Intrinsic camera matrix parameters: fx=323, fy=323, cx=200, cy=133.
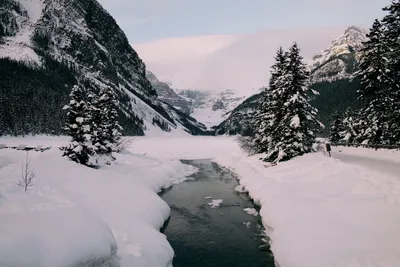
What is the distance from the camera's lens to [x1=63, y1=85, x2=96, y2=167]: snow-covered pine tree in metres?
28.4

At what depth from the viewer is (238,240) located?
18.4 metres

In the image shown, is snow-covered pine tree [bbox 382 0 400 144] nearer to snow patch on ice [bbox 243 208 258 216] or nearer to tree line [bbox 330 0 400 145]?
tree line [bbox 330 0 400 145]

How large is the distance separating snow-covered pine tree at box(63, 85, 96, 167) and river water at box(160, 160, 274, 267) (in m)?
8.24

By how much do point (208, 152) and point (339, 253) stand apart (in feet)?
237

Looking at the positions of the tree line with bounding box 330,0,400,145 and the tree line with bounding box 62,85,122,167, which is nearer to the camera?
the tree line with bounding box 62,85,122,167

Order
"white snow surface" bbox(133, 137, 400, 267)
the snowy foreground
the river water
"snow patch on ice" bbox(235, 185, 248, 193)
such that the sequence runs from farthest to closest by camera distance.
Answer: "snow patch on ice" bbox(235, 185, 248, 193)
the river water
"white snow surface" bbox(133, 137, 400, 267)
the snowy foreground

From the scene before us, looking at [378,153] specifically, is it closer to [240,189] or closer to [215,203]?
[240,189]

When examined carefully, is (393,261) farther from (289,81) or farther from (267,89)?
(267,89)

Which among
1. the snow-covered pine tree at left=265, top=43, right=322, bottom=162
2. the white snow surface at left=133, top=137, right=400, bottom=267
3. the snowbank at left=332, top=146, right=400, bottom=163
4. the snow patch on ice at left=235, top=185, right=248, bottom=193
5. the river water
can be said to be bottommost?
the snow patch on ice at left=235, top=185, right=248, bottom=193

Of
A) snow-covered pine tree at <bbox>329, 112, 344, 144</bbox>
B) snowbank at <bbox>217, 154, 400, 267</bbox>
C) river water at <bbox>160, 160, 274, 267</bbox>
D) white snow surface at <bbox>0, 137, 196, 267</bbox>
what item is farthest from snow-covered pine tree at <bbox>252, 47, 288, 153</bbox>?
snow-covered pine tree at <bbox>329, 112, 344, 144</bbox>

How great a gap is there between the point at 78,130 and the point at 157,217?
12.6 meters

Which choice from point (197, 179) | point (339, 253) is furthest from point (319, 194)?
point (197, 179)

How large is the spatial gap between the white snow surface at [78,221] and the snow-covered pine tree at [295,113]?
1494cm

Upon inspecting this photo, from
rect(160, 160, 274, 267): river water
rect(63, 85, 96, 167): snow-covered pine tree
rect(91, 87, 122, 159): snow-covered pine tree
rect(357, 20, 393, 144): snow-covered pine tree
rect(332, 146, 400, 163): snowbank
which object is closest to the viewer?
rect(160, 160, 274, 267): river water
